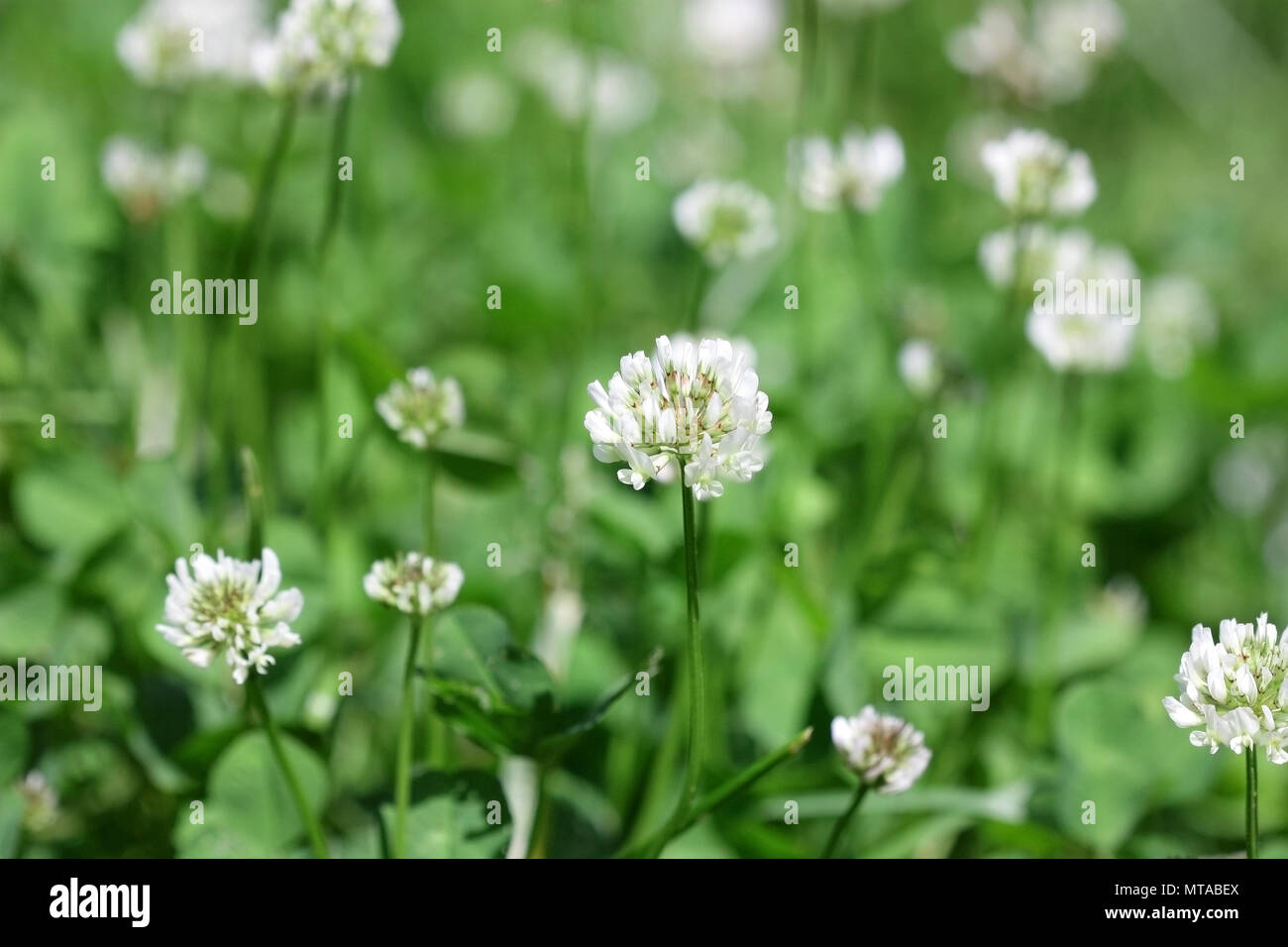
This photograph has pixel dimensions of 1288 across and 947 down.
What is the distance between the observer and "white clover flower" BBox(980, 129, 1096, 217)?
3.80ft

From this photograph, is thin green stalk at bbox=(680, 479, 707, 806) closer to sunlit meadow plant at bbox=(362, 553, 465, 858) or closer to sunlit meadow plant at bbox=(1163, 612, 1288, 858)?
sunlit meadow plant at bbox=(362, 553, 465, 858)

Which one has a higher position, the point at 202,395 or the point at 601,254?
the point at 601,254

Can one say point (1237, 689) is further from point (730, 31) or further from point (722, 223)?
point (730, 31)

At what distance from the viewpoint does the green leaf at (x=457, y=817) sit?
0.93m

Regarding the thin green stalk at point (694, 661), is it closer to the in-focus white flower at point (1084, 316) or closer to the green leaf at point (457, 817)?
the green leaf at point (457, 817)

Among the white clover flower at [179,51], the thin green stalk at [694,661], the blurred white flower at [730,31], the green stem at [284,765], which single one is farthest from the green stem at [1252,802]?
the blurred white flower at [730,31]

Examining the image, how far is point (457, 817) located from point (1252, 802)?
1.65ft

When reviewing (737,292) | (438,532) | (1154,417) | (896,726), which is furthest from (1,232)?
(1154,417)

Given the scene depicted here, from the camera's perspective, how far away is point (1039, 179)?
3.84 ft

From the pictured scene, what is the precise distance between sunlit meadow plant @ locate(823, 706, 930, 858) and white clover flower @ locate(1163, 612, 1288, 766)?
0.15 m

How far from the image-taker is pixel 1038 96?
154 centimetres

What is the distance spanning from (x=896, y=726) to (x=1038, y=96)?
0.93 m

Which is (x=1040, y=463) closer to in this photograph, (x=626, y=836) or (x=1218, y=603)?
(x=1218, y=603)

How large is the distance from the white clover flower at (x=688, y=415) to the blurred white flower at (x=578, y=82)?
121cm
